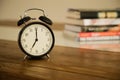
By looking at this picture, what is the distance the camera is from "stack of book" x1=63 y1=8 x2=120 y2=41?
113 cm

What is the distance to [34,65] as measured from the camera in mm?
748

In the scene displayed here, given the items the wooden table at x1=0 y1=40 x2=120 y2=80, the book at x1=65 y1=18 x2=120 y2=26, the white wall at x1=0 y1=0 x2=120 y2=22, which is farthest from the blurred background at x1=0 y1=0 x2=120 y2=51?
the wooden table at x1=0 y1=40 x2=120 y2=80

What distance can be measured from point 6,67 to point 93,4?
807mm

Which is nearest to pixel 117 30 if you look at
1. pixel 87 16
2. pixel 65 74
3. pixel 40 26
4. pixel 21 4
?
pixel 87 16

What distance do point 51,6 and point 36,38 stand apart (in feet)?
2.14

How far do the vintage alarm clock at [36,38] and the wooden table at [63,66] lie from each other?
3 cm

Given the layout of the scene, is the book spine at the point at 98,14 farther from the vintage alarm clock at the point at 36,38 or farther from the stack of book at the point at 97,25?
the vintage alarm clock at the point at 36,38

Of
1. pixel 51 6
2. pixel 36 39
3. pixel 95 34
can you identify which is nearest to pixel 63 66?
pixel 36 39

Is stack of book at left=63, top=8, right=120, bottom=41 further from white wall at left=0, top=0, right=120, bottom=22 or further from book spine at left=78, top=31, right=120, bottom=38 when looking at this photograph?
white wall at left=0, top=0, right=120, bottom=22

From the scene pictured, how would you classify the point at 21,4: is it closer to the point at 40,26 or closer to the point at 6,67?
the point at 40,26

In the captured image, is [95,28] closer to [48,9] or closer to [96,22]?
[96,22]

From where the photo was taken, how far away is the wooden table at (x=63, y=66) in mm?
636

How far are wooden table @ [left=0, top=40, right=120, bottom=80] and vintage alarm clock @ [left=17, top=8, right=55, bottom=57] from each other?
3 centimetres

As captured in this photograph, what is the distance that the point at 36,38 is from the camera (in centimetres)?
84
